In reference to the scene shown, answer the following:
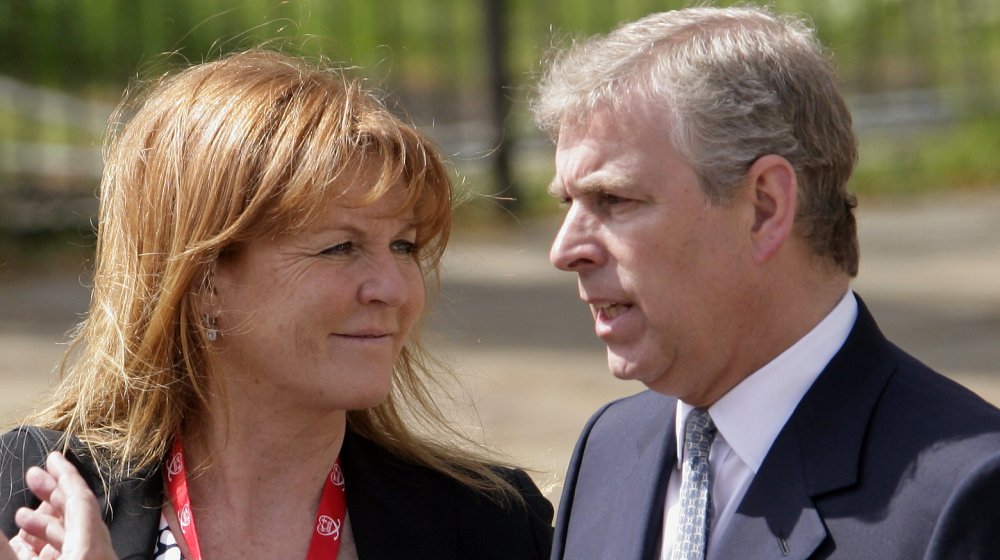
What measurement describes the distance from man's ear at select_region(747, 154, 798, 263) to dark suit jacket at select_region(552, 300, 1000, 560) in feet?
0.70

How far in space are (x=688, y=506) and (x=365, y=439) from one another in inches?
36.8

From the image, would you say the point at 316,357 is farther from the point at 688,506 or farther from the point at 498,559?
the point at 688,506

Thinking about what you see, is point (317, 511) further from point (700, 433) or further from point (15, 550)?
point (700, 433)

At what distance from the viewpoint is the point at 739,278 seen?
8.02 ft

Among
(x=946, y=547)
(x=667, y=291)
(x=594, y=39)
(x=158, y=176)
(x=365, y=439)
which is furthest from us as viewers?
(x=365, y=439)

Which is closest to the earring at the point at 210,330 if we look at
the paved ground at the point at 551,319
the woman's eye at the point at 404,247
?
the woman's eye at the point at 404,247

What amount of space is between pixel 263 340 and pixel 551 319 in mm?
5258

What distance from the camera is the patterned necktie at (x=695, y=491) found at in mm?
2438

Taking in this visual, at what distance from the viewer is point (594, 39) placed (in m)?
2.67

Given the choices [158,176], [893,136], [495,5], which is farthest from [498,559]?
[893,136]

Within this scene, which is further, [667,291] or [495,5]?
[495,5]

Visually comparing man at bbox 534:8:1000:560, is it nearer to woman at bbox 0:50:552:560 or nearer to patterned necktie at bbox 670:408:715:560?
patterned necktie at bbox 670:408:715:560

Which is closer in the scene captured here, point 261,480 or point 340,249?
point 340,249

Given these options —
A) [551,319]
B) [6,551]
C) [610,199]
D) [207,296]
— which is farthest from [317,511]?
[551,319]
